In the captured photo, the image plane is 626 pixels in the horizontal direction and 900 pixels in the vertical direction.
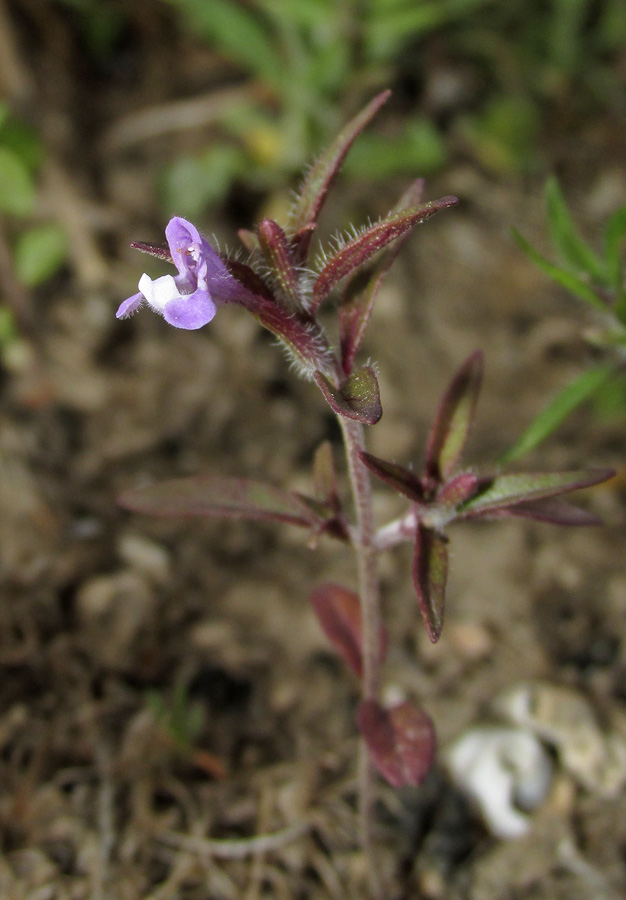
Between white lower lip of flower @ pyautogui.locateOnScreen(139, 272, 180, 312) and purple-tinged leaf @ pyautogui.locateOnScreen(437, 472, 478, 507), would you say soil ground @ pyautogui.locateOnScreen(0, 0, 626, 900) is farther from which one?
white lower lip of flower @ pyautogui.locateOnScreen(139, 272, 180, 312)

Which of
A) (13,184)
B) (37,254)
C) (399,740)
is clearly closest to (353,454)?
(399,740)

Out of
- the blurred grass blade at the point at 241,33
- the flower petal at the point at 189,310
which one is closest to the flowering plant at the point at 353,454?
the flower petal at the point at 189,310

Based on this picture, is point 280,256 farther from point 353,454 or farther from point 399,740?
point 399,740

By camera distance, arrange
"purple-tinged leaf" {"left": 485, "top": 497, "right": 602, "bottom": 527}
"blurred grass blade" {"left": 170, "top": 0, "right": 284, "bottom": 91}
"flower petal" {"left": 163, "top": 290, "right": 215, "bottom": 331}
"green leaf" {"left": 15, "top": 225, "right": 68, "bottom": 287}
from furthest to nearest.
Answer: "blurred grass blade" {"left": 170, "top": 0, "right": 284, "bottom": 91}, "green leaf" {"left": 15, "top": 225, "right": 68, "bottom": 287}, "purple-tinged leaf" {"left": 485, "top": 497, "right": 602, "bottom": 527}, "flower petal" {"left": 163, "top": 290, "right": 215, "bottom": 331}

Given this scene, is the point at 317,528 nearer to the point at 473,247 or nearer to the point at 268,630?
the point at 268,630

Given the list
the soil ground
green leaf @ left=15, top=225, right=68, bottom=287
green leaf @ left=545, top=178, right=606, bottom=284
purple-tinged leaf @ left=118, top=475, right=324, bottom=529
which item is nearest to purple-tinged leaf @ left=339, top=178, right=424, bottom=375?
purple-tinged leaf @ left=118, top=475, right=324, bottom=529

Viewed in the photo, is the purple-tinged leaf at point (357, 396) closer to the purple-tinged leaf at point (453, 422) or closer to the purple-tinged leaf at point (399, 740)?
the purple-tinged leaf at point (453, 422)
